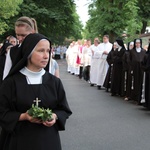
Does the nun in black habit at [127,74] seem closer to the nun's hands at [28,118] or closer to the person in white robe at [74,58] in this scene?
the nun's hands at [28,118]

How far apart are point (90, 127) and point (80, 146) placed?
1495 millimetres

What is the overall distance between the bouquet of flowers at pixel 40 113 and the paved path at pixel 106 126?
11.0 feet

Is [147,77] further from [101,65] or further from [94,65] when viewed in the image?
[94,65]

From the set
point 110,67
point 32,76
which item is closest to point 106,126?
point 32,76

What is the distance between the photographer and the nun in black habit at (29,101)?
304cm

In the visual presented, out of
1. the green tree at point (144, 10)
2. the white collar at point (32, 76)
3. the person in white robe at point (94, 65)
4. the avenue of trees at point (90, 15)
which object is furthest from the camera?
the green tree at point (144, 10)

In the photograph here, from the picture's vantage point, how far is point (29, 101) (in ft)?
10.0

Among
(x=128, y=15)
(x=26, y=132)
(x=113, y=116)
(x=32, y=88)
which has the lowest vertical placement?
(x=113, y=116)

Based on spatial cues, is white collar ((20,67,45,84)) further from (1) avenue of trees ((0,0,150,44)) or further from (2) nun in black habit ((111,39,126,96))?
(1) avenue of trees ((0,0,150,44))

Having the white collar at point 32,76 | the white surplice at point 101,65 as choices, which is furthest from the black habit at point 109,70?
the white collar at point 32,76

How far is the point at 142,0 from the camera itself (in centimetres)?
3409

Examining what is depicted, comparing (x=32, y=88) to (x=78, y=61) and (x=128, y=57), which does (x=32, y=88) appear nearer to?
(x=128, y=57)

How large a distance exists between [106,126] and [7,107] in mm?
4955

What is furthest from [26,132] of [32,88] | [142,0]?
[142,0]
